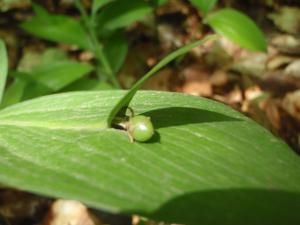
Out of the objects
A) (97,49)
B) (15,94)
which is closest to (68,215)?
(15,94)

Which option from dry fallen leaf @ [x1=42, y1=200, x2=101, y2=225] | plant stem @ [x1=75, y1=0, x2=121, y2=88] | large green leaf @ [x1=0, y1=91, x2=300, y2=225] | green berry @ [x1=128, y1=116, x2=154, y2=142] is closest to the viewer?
large green leaf @ [x1=0, y1=91, x2=300, y2=225]

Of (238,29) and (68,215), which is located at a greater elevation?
(238,29)

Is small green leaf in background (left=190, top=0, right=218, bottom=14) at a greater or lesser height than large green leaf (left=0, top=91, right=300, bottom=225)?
lesser

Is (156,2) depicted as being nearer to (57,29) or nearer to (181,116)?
(57,29)

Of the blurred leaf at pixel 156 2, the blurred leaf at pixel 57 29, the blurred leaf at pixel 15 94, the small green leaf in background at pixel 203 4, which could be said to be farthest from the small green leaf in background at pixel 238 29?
the blurred leaf at pixel 15 94

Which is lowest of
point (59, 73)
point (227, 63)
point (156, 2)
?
point (227, 63)

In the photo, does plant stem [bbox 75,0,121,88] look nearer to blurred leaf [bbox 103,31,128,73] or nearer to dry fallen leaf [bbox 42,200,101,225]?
blurred leaf [bbox 103,31,128,73]

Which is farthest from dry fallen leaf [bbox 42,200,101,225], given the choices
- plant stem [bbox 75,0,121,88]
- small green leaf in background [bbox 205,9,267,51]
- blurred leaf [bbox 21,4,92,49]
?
small green leaf in background [bbox 205,9,267,51]
